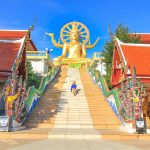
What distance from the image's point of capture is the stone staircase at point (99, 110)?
12.5 meters

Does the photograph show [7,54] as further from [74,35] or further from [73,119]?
[74,35]

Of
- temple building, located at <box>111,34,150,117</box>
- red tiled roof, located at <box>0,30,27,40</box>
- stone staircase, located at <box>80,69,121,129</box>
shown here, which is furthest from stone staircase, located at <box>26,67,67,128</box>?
red tiled roof, located at <box>0,30,27,40</box>

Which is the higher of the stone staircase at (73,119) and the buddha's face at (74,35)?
the buddha's face at (74,35)

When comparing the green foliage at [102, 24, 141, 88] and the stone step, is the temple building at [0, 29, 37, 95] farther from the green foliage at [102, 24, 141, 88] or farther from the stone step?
the green foliage at [102, 24, 141, 88]

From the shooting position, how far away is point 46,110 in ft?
47.3

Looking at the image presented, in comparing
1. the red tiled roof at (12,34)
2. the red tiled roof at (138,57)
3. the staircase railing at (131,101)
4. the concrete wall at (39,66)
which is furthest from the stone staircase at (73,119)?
the red tiled roof at (12,34)

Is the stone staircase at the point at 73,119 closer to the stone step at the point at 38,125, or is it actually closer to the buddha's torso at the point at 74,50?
the stone step at the point at 38,125

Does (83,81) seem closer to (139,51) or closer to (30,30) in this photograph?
(139,51)

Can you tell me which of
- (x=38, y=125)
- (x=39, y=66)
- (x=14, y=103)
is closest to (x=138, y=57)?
(x=38, y=125)

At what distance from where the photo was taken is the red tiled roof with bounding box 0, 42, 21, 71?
14823 millimetres

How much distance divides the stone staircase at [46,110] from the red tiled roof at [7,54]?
103 inches

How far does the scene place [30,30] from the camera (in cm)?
1581

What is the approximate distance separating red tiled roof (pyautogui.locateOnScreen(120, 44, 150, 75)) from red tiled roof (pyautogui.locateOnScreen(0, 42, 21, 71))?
6415 mm

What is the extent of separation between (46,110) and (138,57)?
21.3ft
